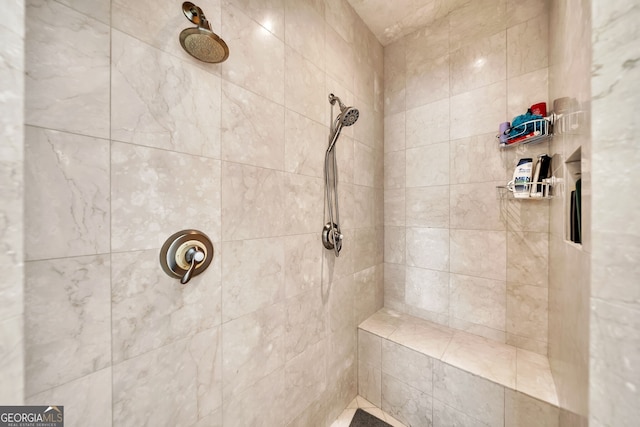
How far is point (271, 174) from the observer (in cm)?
96

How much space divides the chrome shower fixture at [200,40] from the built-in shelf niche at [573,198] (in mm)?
1135

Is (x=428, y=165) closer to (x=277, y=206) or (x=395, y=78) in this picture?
(x=395, y=78)

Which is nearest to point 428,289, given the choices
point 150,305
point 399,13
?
point 150,305

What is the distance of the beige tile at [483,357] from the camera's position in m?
1.10

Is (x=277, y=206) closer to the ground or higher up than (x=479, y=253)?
higher up

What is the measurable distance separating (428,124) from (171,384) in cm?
198

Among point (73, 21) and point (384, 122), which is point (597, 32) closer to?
point (73, 21)

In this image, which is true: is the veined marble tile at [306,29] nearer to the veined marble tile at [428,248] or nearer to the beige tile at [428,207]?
the beige tile at [428,207]

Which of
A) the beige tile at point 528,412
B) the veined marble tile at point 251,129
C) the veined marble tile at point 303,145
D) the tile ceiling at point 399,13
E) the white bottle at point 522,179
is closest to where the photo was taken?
the veined marble tile at point 251,129

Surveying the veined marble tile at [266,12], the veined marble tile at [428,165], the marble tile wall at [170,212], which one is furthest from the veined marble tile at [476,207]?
the veined marble tile at [266,12]

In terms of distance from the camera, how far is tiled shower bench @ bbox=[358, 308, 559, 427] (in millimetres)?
1020

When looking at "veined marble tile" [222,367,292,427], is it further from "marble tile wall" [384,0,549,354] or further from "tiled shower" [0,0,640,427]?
"marble tile wall" [384,0,549,354]

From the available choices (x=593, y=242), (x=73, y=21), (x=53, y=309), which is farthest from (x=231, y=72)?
(x=593, y=242)

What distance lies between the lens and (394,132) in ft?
5.76
